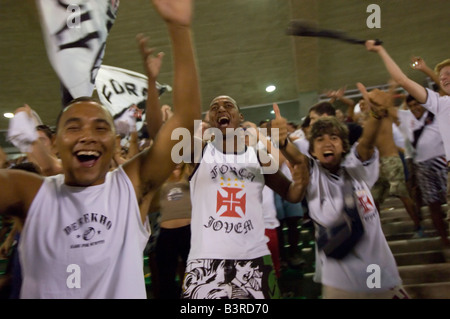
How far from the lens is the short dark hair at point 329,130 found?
2652mm

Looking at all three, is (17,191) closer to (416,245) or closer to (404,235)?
(416,245)

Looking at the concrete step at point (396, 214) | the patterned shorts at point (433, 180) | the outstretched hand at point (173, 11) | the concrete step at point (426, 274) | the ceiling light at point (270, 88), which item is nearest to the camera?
Result: the outstretched hand at point (173, 11)

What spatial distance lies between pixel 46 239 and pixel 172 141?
2.04 feet

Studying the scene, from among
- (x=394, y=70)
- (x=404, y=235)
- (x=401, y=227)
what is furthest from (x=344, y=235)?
(x=401, y=227)

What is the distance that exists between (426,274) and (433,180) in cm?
96

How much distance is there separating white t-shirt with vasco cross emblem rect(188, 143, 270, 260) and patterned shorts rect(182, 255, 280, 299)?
0.04 meters

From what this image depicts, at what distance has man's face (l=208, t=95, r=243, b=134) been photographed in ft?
9.52

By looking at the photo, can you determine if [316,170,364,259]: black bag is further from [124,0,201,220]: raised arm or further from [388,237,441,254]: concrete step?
[388,237,441,254]: concrete step

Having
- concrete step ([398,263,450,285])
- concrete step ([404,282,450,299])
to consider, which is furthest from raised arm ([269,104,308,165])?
concrete step ([398,263,450,285])

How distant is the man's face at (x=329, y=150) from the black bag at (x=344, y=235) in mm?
324

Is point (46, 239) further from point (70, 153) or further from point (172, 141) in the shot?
point (172, 141)

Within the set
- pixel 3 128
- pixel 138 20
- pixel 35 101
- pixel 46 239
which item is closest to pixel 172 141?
pixel 46 239

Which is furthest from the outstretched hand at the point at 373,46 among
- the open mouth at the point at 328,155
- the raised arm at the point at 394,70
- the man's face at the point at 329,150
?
the open mouth at the point at 328,155

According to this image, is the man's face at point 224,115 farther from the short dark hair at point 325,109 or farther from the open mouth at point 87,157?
the open mouth at point 87,157
